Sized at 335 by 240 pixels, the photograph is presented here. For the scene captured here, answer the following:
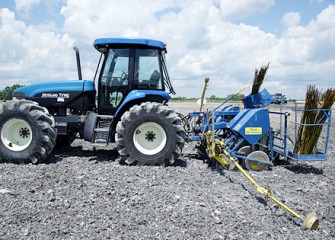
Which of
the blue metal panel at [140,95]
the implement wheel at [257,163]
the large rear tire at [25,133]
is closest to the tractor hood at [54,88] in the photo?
the large rear tire at [25,133]

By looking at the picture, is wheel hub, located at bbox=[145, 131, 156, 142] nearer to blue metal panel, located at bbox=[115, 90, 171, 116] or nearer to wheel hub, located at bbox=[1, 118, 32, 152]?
→ blue metal panel, located at bbox=[115, 90, 171, 116]

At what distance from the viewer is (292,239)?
11.1 feet

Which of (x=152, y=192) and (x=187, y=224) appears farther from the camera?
(x=152, y=192)

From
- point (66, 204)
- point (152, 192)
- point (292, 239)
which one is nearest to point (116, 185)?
point (152, 192)

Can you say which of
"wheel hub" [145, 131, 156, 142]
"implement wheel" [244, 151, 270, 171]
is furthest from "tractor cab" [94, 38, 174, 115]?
"implement wheel" [244, 151, 270, 171]

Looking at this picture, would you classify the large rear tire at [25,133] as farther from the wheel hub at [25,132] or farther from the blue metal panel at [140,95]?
the blue metal panel at [140,95]

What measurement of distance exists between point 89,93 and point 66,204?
3571 millimetres

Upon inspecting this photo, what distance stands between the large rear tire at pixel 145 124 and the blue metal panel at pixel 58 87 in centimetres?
154

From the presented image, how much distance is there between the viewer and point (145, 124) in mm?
6133

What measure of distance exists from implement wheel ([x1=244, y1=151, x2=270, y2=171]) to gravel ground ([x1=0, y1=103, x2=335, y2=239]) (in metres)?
0.23

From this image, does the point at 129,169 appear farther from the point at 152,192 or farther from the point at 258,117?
the point at 258,117

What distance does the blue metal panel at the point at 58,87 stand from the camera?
7059mm

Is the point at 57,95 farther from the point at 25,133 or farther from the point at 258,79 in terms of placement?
the point at 258,79

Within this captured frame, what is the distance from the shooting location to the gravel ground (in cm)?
344
